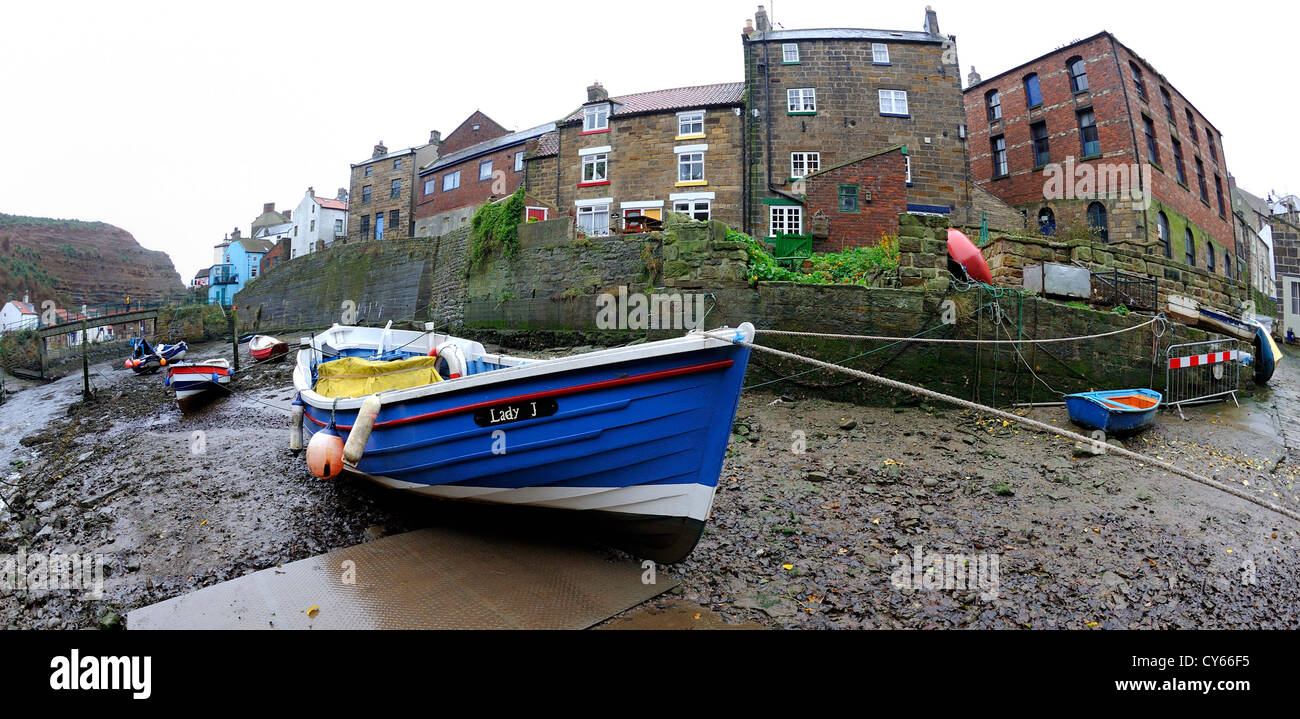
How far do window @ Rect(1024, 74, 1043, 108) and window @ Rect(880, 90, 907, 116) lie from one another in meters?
8.26

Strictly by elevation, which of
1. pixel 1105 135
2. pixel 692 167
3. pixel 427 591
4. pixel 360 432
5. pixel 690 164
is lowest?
pixel 427 591

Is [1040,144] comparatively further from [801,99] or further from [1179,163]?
[801,99]

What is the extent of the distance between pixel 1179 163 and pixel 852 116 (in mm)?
15685

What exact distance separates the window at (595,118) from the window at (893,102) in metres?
11.1

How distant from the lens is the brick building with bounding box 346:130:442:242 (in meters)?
37.5

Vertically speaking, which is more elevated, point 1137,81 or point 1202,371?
point 1137,81

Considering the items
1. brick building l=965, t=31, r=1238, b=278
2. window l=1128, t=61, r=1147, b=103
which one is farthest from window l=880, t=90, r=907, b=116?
window l=1128, t=61, r=1147, b=103

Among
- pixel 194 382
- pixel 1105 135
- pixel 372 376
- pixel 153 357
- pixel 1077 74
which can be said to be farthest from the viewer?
pixel 1077 74

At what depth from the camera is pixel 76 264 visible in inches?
3027

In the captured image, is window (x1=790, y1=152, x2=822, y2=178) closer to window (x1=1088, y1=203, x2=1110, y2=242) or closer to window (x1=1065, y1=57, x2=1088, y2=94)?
window (x1=1088, y1=203, x2=1110, y2=242)

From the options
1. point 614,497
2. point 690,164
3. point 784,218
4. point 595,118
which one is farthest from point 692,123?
point 614,497
